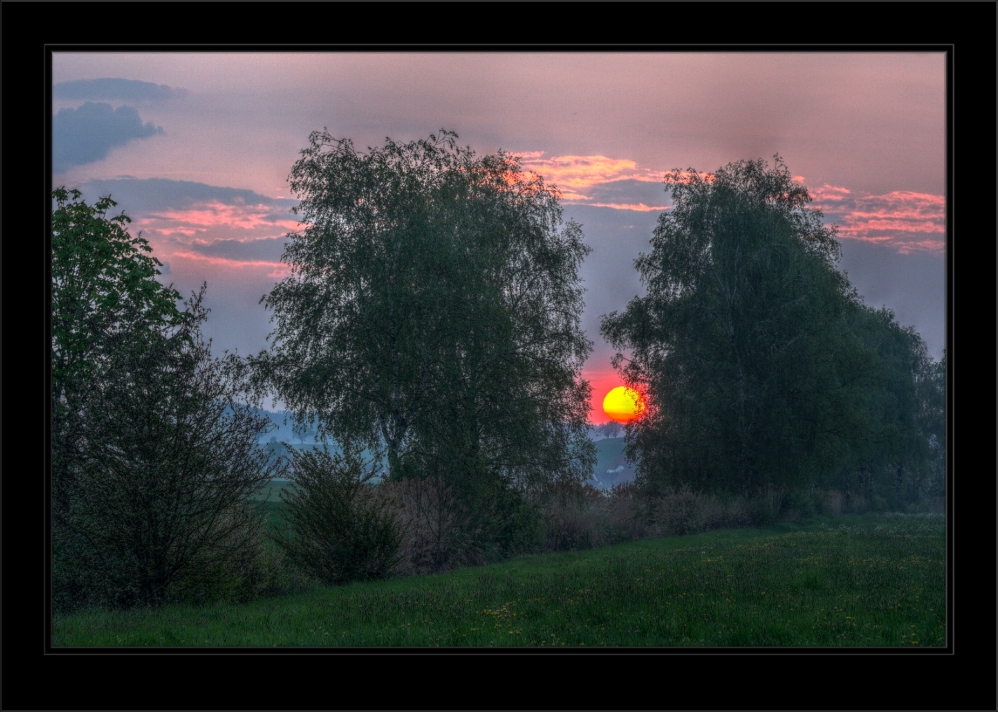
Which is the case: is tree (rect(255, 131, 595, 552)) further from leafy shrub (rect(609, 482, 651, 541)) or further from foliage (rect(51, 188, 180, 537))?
foliage (rect(51, 188, 180, 537))

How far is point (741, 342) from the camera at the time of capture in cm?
3125

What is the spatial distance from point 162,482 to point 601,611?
24.1 feet

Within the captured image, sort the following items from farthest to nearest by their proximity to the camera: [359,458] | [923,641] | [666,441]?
[666,441]
[359,458]
[923,641]

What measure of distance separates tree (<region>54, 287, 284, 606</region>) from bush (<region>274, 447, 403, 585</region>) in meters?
1.99

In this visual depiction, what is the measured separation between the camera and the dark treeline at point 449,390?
13570mm

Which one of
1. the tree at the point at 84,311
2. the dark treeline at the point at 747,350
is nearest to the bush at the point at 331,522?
the tree at the point at 84,311

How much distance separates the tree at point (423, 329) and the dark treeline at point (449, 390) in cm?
8

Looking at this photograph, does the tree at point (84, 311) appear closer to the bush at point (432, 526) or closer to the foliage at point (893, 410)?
the bush at point (432, 526)

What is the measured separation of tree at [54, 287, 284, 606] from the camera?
1309cm

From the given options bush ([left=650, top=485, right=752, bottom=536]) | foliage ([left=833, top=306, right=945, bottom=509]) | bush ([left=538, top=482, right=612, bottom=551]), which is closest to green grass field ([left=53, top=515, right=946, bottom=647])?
bush ([left=538, top=482, right=612, bottom=551])
